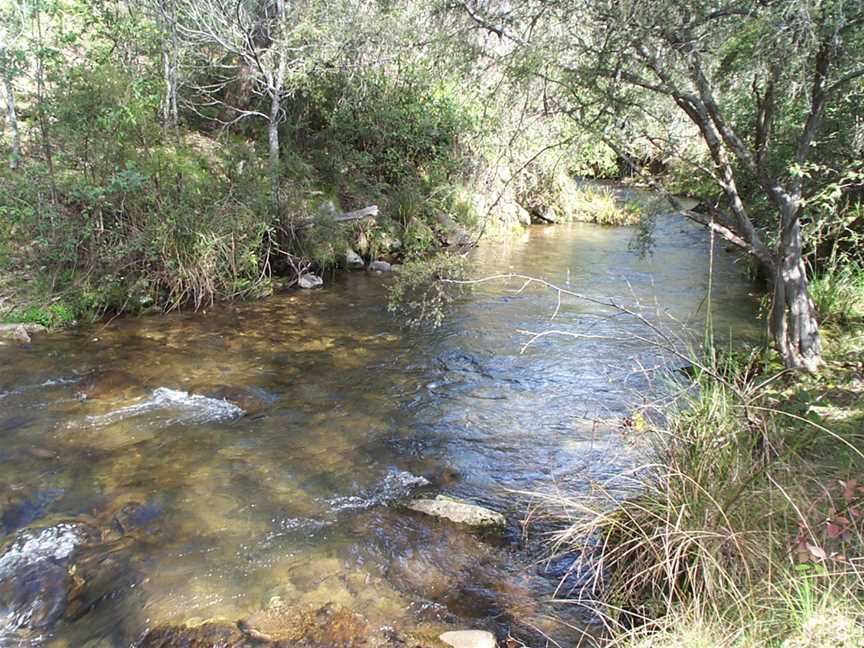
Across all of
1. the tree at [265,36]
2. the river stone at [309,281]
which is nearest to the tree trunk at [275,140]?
the tree at [265,36]

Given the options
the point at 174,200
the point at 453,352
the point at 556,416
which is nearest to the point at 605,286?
the point at 453,352

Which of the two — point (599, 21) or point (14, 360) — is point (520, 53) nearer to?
point (599, 21)

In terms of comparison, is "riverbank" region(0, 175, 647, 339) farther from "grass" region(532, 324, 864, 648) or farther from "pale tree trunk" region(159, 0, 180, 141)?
"pale tree trunk" region(159, 0, 180, 141)

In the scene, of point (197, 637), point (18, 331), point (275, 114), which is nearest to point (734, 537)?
point (197, 637)

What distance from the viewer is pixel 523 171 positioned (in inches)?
368

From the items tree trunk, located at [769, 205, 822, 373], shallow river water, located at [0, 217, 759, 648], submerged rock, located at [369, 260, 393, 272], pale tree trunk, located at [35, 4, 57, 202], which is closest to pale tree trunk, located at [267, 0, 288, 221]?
shallow river water, located at [0, 217, 759, 648]

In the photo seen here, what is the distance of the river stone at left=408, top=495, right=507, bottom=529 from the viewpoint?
3906mm

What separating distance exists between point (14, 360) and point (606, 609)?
6.49 meters

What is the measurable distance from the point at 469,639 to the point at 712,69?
488cm

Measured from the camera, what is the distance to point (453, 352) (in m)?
7.41

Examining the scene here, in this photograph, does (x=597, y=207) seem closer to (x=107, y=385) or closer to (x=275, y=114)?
(x=275, y=114)

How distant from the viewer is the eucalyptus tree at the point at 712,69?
4086 millimetres

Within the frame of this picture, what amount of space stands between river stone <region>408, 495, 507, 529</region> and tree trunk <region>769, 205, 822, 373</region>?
3285 millimetres

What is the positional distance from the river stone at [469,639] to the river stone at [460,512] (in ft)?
3.16
